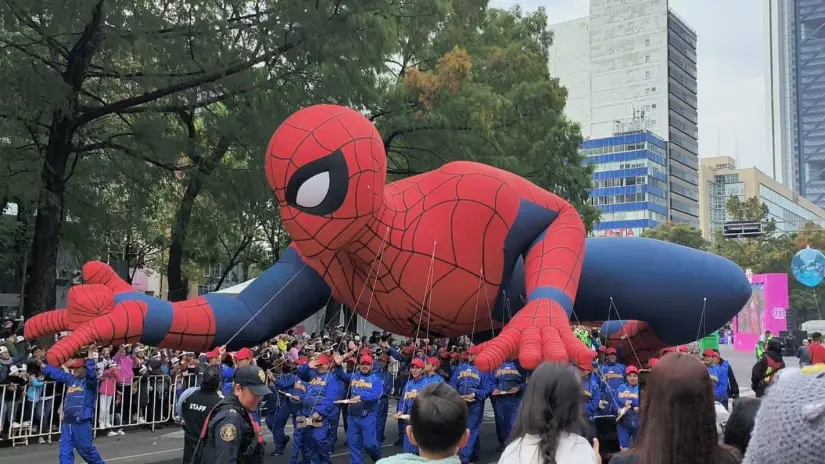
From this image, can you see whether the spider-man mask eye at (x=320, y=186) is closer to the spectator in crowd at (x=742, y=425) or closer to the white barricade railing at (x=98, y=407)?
the spectator in crowd at (x=742, y=425)

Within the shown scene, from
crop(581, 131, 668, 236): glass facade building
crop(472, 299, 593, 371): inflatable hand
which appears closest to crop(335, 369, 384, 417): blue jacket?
crop(472, 299, 593, 371): inflatable hand

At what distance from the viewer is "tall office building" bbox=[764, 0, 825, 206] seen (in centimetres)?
A: 13025

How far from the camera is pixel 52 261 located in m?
11.6

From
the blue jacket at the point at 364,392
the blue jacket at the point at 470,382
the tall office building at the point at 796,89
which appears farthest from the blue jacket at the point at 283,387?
→ the tall office building at the point at 796,89

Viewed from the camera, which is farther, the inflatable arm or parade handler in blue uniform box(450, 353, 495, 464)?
parade handler in blue uniform box(450, 353, 495, 464)

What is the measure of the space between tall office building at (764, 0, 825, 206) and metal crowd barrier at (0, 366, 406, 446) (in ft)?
457

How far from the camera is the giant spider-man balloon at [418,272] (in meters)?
7.09

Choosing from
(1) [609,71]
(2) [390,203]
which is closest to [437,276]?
(2) [390,203]

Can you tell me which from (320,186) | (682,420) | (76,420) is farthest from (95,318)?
(682,420)

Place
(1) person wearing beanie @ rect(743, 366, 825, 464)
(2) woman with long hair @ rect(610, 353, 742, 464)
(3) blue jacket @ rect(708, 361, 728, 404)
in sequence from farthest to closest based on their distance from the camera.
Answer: (3) blue jacket @ rect(708, 361, 728, 404)
(2) woman with long hair @ rect(610, 353, 742, 464)
(1) person wearing beanie @ rect(743, 366, 825, 464)

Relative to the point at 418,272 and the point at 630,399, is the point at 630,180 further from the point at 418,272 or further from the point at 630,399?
the point at 418,272

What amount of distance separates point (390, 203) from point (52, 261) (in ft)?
20.7

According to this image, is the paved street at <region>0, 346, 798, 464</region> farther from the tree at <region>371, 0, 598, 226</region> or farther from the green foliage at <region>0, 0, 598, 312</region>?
the tree at <region>371, 0, 598, 226</region>

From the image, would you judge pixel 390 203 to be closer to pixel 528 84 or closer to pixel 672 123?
pixel 528 84
